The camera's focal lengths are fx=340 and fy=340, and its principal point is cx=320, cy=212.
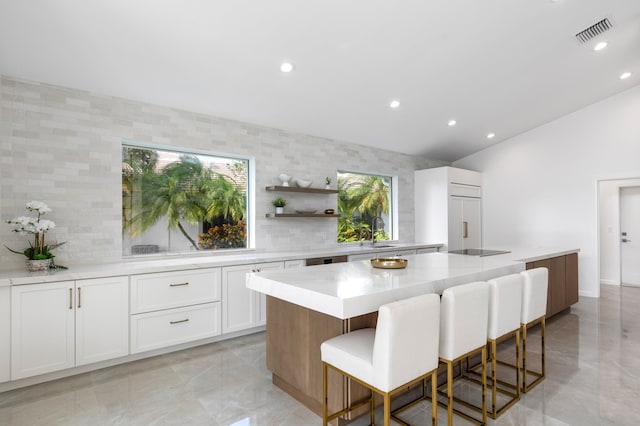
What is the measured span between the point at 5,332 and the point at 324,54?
347cm

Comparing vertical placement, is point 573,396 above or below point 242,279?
below

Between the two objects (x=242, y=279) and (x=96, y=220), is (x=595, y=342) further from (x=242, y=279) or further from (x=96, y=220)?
(x=96, y=220)

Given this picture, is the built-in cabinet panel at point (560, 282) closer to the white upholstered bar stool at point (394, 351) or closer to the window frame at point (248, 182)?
the white upholstered bar stool at point (394, 351)

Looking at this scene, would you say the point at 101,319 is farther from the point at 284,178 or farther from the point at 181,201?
the point at 284,178

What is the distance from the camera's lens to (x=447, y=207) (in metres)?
6.07

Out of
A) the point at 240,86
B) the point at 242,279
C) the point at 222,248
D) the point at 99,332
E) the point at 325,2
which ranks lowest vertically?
the point at 99,332

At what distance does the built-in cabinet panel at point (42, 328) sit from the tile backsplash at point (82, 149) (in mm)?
578

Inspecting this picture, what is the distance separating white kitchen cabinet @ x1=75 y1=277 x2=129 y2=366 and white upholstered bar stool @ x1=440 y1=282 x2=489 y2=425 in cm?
263

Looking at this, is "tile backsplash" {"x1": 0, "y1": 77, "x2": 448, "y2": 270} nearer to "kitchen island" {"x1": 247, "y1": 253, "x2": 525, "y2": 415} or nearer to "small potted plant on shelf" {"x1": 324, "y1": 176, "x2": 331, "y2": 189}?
"small potted plant on shelf" {"x1": 324, "y1": 176, "x2": 331, "y2": 189}

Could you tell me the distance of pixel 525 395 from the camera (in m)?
2.49

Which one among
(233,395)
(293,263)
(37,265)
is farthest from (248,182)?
(233,395)

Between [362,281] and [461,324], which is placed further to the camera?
[362,281]

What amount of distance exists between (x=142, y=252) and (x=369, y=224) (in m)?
3.57

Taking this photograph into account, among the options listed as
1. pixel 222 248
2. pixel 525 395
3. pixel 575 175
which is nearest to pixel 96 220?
pixel 222 248
